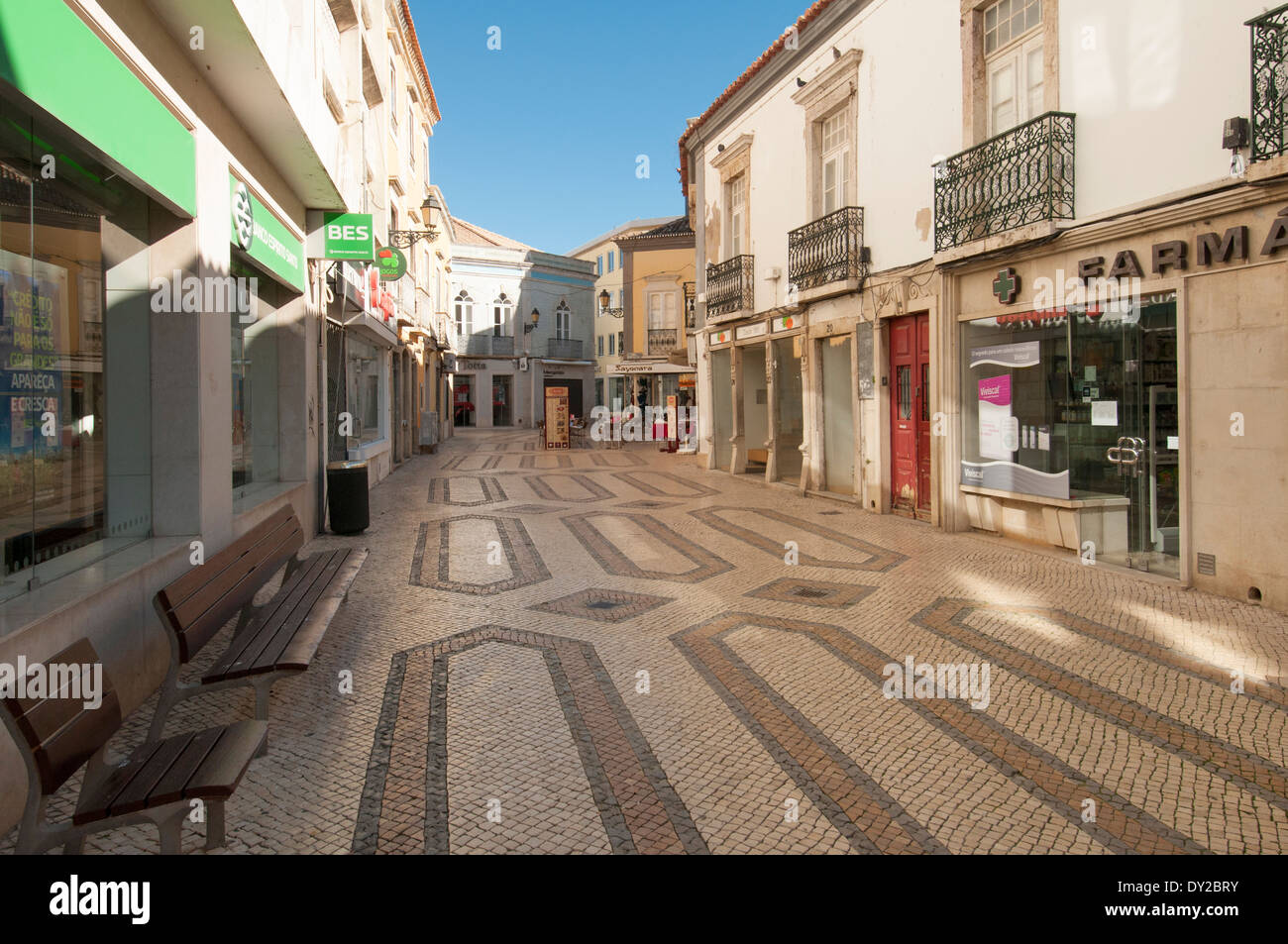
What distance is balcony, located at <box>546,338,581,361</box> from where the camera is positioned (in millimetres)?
47156

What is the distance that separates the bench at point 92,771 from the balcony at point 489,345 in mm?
42716

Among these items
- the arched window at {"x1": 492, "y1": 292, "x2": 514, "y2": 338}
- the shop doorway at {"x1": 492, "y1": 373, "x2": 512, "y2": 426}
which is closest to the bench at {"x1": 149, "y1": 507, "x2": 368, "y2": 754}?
the arched window at {"x1": 492, "y1": 292, "x2": 514, "y2": 338}

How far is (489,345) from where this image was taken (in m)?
44.8

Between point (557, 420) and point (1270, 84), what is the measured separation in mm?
22581

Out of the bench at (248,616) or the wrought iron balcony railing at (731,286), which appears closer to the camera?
the bench at (248,616)

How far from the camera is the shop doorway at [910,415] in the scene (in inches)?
451

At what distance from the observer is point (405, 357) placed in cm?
2384

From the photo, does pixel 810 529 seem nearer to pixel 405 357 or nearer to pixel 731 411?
pixel 731 411

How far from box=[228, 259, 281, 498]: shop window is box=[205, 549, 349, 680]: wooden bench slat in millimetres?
2716

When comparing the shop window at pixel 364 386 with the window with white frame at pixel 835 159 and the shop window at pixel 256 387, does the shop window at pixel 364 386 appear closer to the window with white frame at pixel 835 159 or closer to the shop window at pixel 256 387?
the shop window at pixel 256 387

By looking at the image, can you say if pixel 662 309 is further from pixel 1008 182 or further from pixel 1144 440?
pixel 1144 440

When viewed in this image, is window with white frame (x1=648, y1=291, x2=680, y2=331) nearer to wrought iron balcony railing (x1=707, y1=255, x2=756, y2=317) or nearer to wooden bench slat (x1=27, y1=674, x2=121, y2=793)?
wrought iron balcony railing (x1=707, y1=255, x2=756, y2=317)

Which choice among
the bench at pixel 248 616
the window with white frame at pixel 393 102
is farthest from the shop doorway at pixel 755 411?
the bench at pixel 248 616
